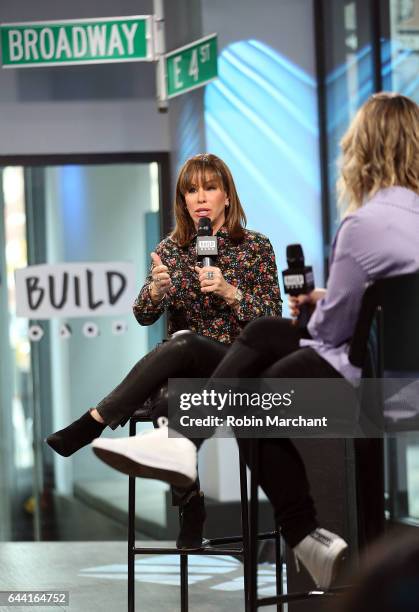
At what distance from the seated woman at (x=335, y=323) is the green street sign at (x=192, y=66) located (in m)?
2.41

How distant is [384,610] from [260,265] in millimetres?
2374

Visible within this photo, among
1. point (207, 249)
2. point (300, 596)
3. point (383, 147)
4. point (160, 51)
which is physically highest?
point (160, 51)

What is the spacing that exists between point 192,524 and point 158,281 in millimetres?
709

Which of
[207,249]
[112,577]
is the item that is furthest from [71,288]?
[207,249]

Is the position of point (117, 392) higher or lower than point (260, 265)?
lower

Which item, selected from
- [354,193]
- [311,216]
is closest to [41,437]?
[311,216]

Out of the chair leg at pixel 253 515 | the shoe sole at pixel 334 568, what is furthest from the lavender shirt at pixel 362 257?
the shoe sole at pixel 334 568

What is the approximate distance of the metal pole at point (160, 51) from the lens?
15.5 ft

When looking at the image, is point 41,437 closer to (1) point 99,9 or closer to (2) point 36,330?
(2) point 36,330

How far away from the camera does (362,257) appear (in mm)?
2123

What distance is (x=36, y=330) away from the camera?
5477mm

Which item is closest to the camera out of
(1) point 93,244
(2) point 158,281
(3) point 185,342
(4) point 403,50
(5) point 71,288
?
(3) point 185,342

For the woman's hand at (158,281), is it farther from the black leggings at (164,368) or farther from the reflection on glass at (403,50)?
the reflection on glass at (403,50)

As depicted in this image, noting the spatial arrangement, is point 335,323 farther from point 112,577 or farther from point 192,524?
point 112,577
